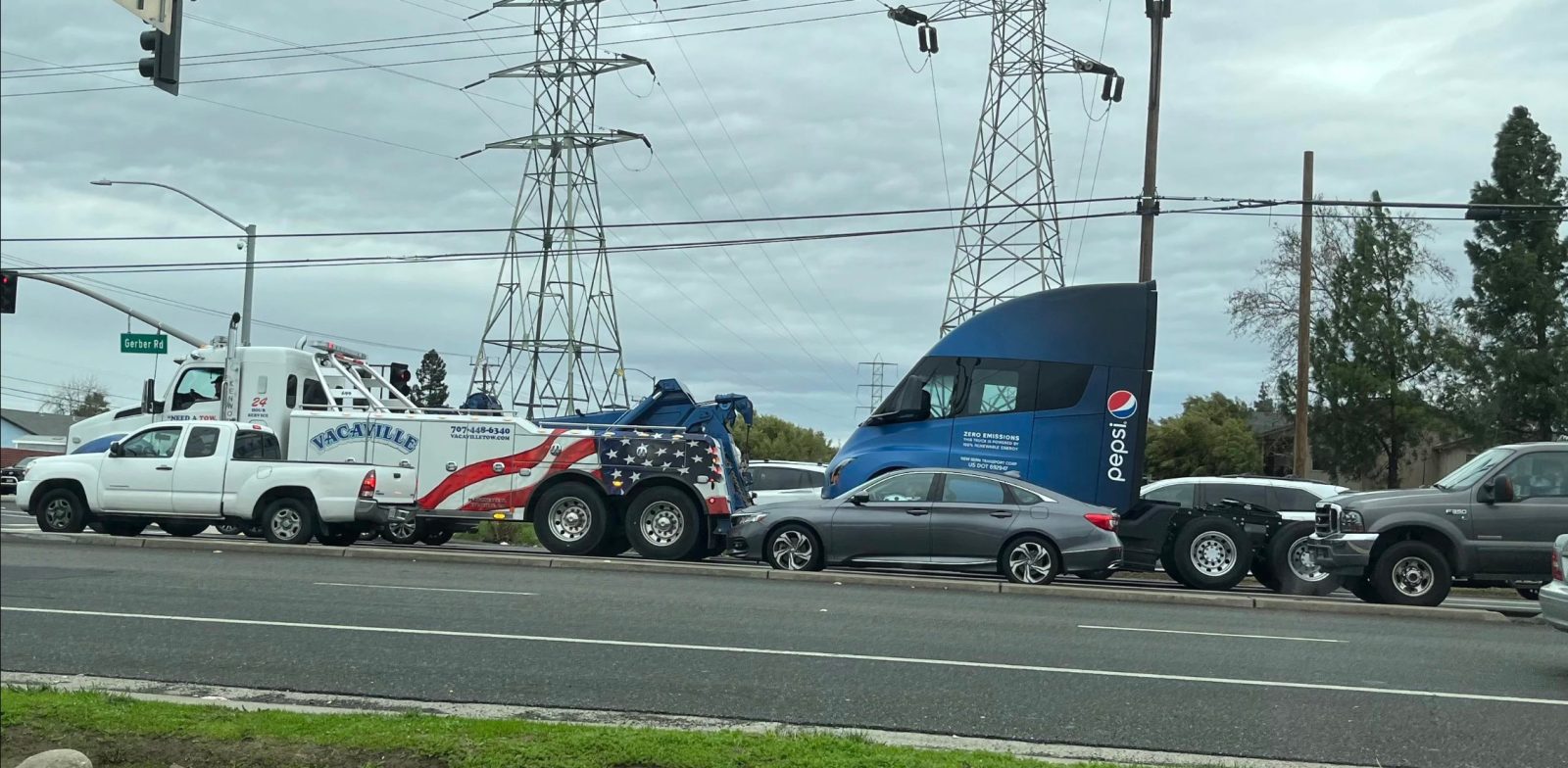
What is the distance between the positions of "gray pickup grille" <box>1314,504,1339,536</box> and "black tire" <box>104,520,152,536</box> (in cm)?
1595

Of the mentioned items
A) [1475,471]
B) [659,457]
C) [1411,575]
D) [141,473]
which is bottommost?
[1411,575]

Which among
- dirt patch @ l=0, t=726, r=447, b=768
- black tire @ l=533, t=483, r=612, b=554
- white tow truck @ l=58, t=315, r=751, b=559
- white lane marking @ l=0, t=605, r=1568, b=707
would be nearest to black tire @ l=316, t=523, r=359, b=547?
white tow truck @ l=58, t=315, r=751, b=559

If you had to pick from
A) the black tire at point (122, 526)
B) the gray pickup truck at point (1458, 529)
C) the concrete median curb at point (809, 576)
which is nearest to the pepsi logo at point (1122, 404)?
the concrete median curb at point (809, 576)

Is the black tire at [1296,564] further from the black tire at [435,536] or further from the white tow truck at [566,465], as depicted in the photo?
the black tire at [435,536]

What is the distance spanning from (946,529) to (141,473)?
11.1 metres

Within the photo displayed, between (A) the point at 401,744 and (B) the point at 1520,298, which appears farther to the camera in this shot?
(B) the point at 1520,298

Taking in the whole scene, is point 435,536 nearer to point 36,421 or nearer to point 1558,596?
point 1558,596

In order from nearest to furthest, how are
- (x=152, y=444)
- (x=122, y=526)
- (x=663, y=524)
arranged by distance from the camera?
1. (x=663, y=524)
2. (x=152, y=444)
3. (x=122, y=526)

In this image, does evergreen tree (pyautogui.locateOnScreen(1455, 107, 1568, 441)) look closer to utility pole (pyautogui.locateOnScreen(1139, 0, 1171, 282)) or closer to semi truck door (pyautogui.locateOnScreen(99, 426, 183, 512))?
utility pole (pyautogui.locateOnScreen(1139, 0, 1171, 282))

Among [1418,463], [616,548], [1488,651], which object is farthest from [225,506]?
[1418,463]

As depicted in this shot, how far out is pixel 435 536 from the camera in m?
22.0

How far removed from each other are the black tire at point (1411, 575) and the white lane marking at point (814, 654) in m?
6.31

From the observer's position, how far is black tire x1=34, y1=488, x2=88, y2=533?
65.3 feet

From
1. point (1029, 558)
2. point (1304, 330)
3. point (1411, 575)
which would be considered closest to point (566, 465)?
point (1029, 558)
